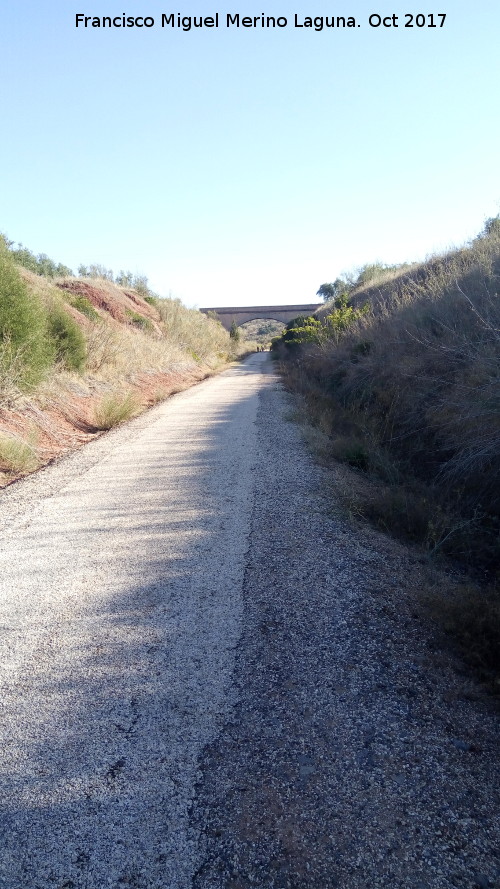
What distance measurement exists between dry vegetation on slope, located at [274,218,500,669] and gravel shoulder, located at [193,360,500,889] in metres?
0.59

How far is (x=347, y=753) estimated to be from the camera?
3086 millimetres

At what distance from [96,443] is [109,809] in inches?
388

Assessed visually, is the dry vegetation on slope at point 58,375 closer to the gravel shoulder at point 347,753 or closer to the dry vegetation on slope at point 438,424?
the dry vegetation on slope at point 438,424

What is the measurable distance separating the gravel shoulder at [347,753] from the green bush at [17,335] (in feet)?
29.1

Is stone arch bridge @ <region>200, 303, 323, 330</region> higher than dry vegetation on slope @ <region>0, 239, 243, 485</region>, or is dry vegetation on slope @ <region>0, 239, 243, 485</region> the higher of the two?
stone arch bridge @ <region>200, 303, 323, 330</region>

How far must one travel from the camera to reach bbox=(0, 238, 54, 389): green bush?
39.9 ft

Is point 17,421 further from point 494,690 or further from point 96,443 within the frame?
point 494,690

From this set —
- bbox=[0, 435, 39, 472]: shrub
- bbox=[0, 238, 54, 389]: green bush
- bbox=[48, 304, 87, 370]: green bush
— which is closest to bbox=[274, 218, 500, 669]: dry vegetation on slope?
bbox=[0, 435, 39, 472]: shrub

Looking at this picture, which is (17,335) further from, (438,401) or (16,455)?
(438,401)

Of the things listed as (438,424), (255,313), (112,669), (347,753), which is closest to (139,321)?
(438,424)

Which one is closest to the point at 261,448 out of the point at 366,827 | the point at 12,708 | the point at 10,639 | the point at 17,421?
the point at 17,421

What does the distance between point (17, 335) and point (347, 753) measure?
11.7 meters

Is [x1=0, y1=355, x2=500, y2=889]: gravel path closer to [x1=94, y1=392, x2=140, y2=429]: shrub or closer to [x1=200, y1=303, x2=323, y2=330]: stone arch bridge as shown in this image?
[x1=94, y1=392, x2=140, y2=429]: shrub

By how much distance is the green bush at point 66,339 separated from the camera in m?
17.3
